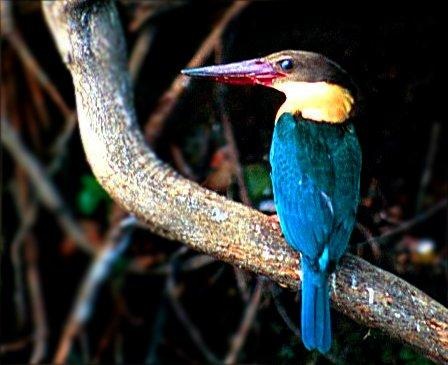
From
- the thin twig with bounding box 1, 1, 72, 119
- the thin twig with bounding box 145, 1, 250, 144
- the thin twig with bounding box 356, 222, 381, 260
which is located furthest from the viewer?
the thin twig with bounding box 1, 1, 72, 119

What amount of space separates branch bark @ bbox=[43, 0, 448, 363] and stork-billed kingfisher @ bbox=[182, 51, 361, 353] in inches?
3.0

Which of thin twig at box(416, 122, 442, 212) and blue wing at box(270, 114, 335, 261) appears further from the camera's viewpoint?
thin twig at box(416, 122, 442, 212)

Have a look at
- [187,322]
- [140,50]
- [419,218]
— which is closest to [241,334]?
[187,322]

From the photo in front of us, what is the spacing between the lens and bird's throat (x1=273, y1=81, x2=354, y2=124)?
165 cm

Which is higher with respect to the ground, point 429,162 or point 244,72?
point 244,72

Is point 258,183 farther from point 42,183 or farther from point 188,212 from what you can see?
point 42,183

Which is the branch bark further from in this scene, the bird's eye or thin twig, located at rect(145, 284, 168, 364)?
thin twig, located at rect(145, 284, 168, 364)

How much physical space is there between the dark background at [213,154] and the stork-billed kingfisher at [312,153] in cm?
32

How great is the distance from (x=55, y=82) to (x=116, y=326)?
943mm

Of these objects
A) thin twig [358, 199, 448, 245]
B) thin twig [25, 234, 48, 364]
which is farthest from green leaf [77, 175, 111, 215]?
thin twig [358, 199, 448, 245]

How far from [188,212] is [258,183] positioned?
1.00ft

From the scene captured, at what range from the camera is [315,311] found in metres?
1.50

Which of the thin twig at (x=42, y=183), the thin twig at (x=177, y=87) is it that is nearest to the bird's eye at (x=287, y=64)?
the thin twig at (x=177, y=87)

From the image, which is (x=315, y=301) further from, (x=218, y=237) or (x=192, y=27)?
(x=192, y=27)
